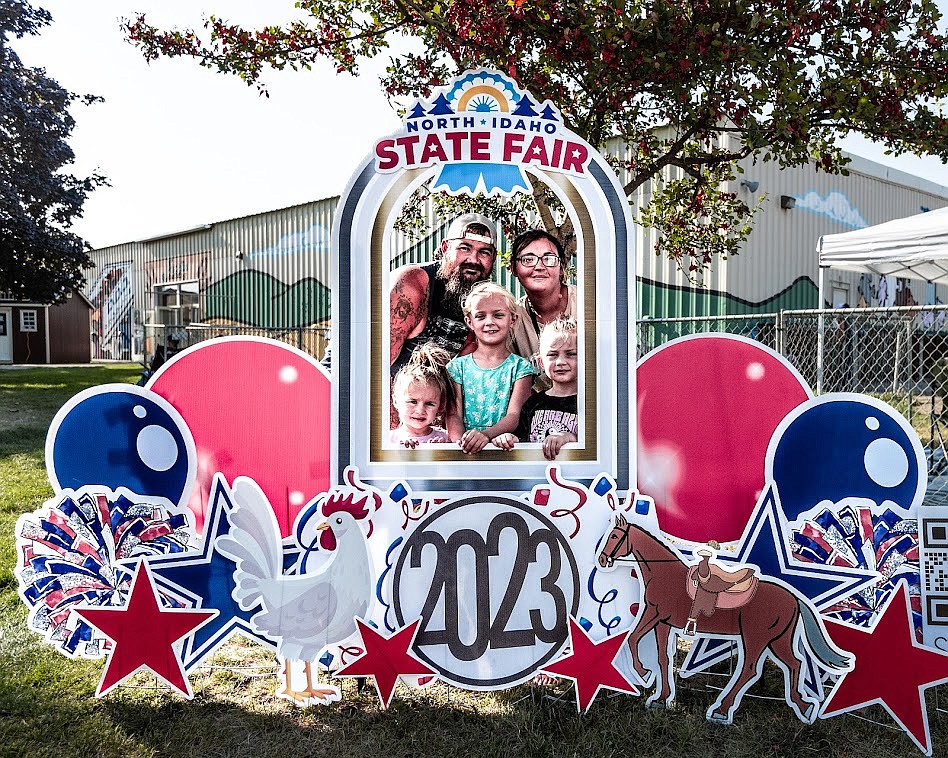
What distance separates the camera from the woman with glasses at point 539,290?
2877 mm

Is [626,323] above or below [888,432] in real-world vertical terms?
above

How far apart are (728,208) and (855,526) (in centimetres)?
316

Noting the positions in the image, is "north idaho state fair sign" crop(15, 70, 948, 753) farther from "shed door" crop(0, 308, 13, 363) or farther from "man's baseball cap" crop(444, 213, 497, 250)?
"shed door" crop(0, 308, 13, 363)

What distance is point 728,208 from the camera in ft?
17.5

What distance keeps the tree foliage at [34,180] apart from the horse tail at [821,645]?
71.7 feet

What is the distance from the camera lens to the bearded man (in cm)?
284

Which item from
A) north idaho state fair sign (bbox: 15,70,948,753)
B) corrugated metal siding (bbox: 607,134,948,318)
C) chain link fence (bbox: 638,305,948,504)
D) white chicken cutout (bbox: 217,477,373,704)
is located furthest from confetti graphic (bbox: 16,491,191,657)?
corrugated metal siding (bbox: 607,134,948,318)

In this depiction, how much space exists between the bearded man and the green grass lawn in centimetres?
136

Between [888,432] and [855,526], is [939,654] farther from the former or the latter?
[888,432]

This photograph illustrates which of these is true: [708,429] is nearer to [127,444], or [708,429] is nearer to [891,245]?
[127,444]

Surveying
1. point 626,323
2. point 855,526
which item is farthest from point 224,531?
point 855,526

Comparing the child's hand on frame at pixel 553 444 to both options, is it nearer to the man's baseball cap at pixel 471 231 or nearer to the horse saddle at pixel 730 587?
the horse saddle at pixel 730 587

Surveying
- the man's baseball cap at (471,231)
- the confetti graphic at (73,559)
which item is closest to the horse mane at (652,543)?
the man's baseball cap at (471,231)

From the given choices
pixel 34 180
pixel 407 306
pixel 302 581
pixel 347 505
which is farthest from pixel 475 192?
pixel 34 180
